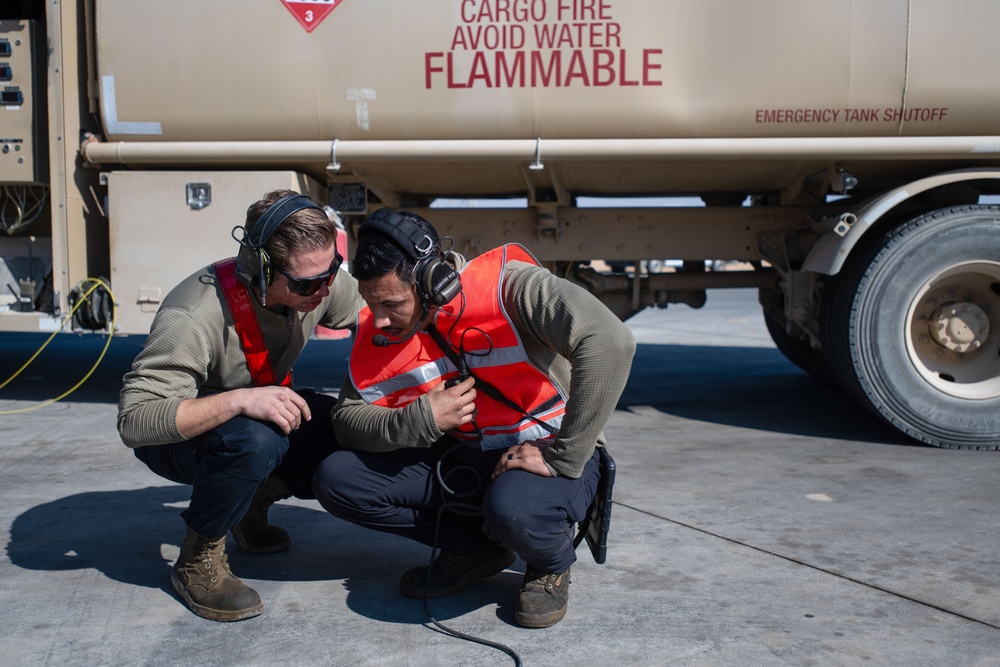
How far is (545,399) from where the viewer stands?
2.67 meters

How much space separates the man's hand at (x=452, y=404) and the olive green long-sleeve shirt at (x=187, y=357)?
24.2 inches

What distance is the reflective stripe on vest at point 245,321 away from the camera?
2.72m

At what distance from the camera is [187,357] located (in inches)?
102

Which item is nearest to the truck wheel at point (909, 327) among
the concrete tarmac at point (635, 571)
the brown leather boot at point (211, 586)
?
the concrete tarmac at point (635, 571)

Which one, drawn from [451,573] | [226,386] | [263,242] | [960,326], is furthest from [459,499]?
[960,326]

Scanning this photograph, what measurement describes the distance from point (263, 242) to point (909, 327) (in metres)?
3.59

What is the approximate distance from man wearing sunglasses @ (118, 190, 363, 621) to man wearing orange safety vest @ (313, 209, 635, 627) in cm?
19

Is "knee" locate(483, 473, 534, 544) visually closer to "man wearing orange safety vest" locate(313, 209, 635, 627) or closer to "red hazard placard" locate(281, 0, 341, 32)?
"man wearing orange safety vest" locate(313, 209, 635, 627)

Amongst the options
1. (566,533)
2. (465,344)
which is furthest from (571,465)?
(465,344)

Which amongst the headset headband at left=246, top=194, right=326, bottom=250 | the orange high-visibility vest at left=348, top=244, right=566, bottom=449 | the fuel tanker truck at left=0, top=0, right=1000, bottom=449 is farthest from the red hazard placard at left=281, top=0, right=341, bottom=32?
the orange high-visibility vest at left=348, top=244, right=566, bottom=449

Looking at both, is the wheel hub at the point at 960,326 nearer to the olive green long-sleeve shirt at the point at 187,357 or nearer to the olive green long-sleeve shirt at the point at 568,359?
the olive green long-sleeve shirt at the point at 568,359

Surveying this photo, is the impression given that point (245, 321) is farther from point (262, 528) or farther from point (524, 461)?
point (524, 461)

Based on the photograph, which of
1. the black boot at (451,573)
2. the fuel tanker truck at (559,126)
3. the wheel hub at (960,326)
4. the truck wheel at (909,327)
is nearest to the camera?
the black boot at (451,573)

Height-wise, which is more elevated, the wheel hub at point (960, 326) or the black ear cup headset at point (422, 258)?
the black ear cup headset at point (422, 258)
